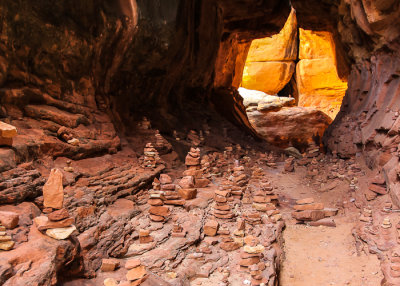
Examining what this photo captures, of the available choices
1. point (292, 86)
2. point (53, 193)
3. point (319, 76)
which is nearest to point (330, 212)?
point (53, 193)

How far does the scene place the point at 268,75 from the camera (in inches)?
1125

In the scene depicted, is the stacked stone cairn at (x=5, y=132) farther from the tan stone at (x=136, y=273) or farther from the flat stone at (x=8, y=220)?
the tan stone at (x=136, y=273)

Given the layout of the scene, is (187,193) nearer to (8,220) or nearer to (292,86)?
(8,220)

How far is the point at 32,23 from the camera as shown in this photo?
23.6ft

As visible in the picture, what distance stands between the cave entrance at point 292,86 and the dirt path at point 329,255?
13.6 meters

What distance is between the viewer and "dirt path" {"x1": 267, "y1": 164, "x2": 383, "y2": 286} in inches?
205

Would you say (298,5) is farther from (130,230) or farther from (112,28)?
(130,230)

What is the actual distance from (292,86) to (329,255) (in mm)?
26471

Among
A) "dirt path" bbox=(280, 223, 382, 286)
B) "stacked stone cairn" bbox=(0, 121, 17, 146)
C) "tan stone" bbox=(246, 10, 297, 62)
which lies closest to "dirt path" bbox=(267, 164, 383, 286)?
"dirt path" bbox=(280, 223, 382, 286)

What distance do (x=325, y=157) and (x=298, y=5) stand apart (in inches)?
299

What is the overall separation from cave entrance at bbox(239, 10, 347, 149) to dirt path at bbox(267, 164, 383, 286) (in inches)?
536

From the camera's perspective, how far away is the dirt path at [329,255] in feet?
17.1

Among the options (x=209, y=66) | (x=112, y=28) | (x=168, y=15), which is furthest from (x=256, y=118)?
(x=112, y=28)

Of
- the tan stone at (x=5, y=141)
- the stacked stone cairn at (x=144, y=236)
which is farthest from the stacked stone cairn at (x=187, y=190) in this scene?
the tan stone at (x=5, y=141)
